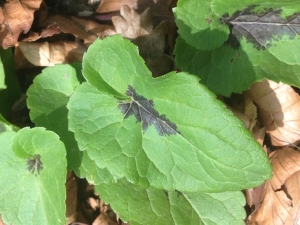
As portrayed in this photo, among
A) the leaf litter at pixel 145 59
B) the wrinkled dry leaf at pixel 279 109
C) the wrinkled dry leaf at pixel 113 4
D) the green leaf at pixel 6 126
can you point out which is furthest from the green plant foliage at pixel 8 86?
the wrinkled dry leaf at pixel 279 109

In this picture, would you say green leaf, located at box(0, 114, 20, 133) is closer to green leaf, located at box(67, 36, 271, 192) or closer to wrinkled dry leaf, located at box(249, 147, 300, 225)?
green leaf, located at box(67, 36, 271, 192)

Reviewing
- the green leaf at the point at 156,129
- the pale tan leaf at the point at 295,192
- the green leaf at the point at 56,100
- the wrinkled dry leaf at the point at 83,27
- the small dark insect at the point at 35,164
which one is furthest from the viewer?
the wrinkled dry leaf at the point at 83,27

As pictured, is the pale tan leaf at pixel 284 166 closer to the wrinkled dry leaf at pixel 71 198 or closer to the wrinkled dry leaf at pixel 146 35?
the wrinkled dry leaf at pixel 146 35

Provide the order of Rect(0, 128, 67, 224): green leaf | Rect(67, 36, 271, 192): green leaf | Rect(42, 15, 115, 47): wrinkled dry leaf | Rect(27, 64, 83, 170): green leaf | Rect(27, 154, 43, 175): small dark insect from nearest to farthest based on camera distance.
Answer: Rect(67, 36, 271, 192): green leaf
Rect(0, 128, 67, 224): green leaf
Rect(27, 154, 43, 175): small dark insect
Rect(27, 64, 83, 170): green leaf
Rect(42, 15, 115, 47): wrinkled dry leaf

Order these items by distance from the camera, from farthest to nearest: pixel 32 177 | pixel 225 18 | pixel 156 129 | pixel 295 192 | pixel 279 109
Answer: pixel 279 109 → pixel 295 192 → pixel 225 18 → pixel 32 177 → pixel 156 129

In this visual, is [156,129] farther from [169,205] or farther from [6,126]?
[6,126]

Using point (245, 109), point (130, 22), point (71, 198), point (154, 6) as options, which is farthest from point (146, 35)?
point (71, 198)

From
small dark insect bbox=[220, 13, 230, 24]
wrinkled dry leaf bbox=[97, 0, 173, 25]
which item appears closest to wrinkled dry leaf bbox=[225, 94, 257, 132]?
small dark insect bbox=[220, 13, 230, 24]
